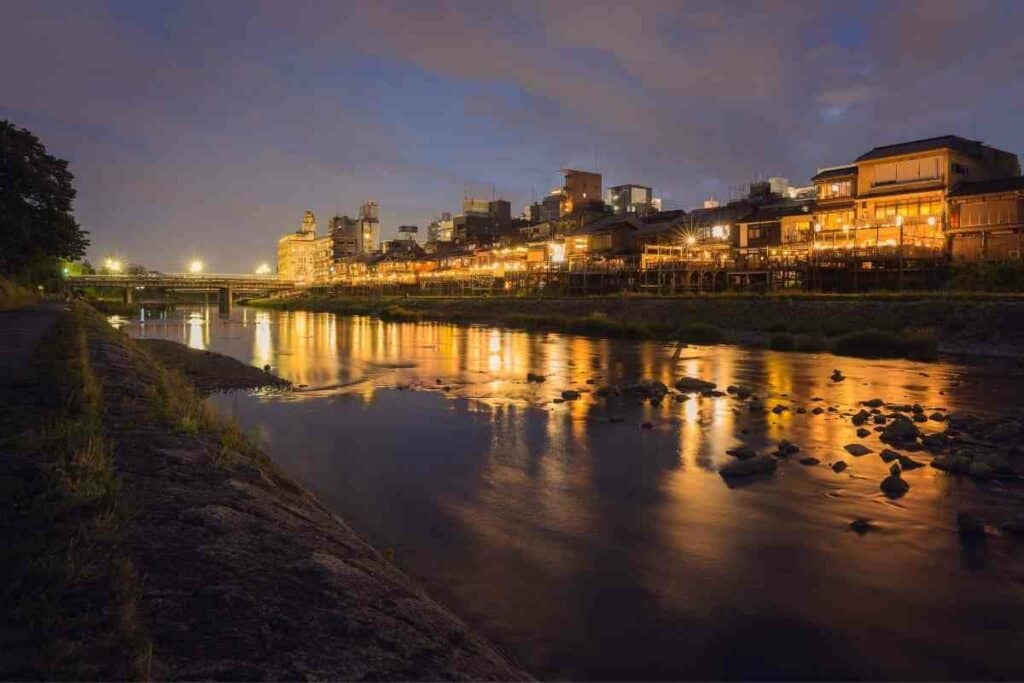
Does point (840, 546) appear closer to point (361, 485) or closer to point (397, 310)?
point (361, 485)

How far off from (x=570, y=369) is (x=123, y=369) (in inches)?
716

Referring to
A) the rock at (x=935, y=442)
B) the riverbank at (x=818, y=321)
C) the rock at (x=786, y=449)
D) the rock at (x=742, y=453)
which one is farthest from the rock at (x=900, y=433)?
the riverbank at (x=818, y=321)

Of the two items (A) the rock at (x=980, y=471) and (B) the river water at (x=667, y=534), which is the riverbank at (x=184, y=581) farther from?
(A) the rock at (x=980, y=471)

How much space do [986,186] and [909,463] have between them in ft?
141

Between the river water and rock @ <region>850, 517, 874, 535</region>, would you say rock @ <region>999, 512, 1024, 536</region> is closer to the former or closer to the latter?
the river water

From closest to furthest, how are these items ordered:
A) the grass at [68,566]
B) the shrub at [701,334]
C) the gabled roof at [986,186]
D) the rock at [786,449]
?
the grass at [68,566]
the rock at [786,449]
the shrub at [701,334]
the gabled roof at [986,186]

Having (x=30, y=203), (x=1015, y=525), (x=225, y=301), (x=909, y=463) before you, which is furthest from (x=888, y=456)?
(x=225, y=301)

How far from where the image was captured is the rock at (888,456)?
41.3 ft

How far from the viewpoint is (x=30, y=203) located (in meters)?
34.5

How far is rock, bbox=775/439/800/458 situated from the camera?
43.8ft

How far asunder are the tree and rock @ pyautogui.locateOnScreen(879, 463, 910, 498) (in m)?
37.4

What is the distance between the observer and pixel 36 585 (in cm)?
399

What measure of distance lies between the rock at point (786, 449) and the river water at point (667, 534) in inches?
15.0

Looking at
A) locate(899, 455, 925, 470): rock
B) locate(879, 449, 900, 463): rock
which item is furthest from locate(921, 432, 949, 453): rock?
locate(899, 455, 925, 470): rock
